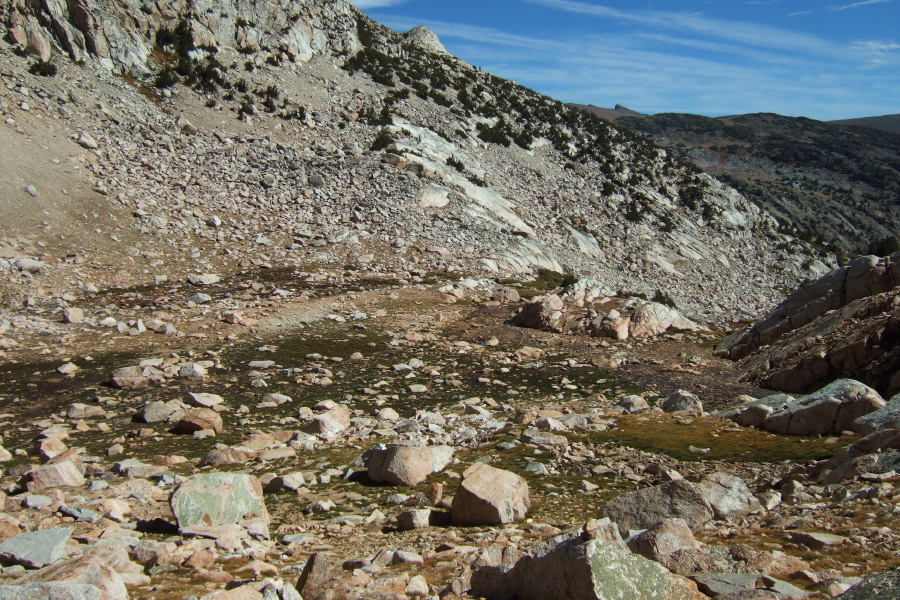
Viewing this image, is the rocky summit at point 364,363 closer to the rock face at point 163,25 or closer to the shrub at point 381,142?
the rock face at point 163,25

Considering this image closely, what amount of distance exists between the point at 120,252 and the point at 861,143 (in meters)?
190

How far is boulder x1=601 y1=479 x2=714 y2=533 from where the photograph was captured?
6156 mm

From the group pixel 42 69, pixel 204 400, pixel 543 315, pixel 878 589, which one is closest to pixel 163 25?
pixel 42 69

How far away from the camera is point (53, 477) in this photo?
24.7 feet

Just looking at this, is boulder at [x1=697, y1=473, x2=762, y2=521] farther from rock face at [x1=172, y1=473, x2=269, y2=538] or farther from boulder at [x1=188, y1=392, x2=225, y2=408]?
boulder at [x1=188, y1=392, x2=225, y2=408]

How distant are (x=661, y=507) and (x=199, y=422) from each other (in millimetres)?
7718

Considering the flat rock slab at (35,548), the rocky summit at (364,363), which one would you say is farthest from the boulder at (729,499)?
the flat rock slab at (35,548)

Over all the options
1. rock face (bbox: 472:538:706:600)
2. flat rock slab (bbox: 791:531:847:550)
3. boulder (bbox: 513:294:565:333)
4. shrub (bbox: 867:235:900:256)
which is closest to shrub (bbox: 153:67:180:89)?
boulder (bbox: 513:294:565:333)

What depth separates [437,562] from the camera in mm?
5578

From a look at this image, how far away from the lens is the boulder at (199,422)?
10211 millimetres

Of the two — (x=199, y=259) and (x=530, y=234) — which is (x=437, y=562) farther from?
(x=530, y=234)

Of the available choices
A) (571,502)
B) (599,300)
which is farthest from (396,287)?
(571,502)

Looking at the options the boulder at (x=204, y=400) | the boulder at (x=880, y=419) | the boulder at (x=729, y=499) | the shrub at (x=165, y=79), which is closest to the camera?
the boulder at (x=729, y=499)

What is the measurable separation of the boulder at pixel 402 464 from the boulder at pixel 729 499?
361cm
